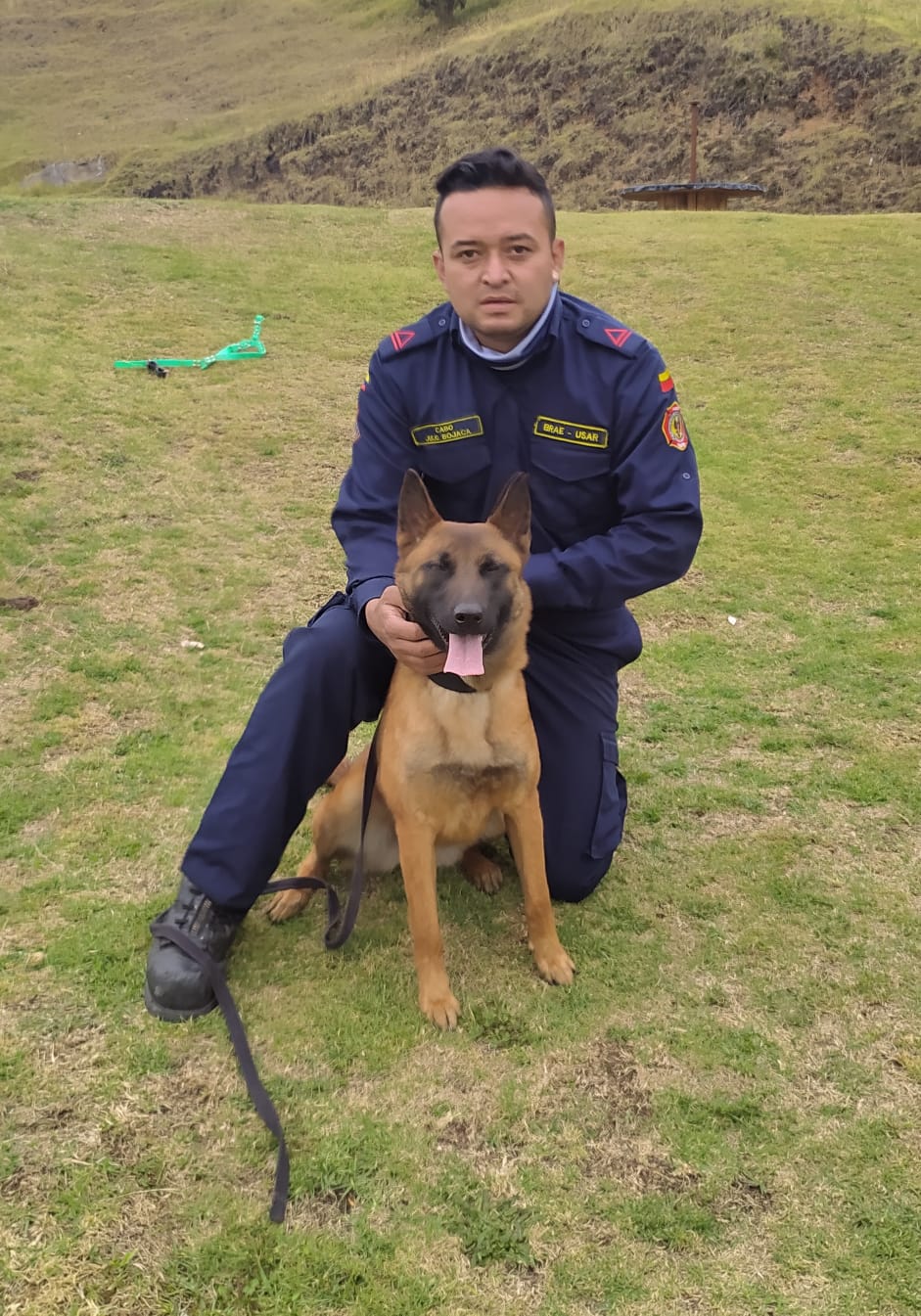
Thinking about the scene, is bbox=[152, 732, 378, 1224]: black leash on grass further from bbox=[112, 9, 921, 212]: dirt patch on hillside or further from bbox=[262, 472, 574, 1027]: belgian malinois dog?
bbox=[112, 9, 921, 212]: dirt patch on hillside

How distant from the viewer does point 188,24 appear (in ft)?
201

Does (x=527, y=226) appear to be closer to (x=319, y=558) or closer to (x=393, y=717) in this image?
(x=393, y=717)

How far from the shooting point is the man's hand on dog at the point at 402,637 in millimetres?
2352

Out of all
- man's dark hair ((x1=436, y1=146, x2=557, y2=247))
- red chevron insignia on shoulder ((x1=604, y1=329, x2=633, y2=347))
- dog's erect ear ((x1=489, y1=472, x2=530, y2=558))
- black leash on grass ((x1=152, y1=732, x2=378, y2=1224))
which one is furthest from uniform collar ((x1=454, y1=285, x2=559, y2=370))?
black leash on grass ((x1=152, y1=732, x2=378, y2=1224))

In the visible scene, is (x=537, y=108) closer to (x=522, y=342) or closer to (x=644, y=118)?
(x=644, y=118)

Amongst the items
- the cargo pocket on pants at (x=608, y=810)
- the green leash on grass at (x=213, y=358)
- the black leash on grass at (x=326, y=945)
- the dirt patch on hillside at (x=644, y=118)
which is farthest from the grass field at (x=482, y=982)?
the dirt patch on hillside at (x=644, y=118)

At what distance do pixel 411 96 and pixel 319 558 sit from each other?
127 ft

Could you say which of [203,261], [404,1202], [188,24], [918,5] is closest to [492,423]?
[404,1202]

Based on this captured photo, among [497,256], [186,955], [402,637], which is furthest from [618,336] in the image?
[186,955]

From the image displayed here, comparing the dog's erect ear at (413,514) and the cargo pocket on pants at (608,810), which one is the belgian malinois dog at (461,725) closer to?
the dog's erect ear at (413,514)

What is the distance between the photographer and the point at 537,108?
1312 inches

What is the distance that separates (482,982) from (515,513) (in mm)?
1323

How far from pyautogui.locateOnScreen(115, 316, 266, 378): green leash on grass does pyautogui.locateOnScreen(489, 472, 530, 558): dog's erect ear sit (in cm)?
656

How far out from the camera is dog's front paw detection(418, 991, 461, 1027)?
2.49m
